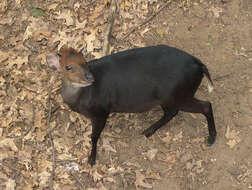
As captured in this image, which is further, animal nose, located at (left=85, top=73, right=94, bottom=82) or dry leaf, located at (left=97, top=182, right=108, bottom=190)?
dry leaf, located at (left=97, top=182, right=108, bottom=190)

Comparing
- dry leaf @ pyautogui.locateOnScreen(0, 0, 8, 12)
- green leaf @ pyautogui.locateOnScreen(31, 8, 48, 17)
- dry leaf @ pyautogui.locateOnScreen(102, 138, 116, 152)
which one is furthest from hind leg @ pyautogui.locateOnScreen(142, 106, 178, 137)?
dry leaf @ pyautogui.locateOnScreen(0, 0, 8, 12)

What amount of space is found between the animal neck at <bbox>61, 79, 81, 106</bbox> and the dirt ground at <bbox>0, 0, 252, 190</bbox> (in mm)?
1278

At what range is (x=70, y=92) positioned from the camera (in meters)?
4.52

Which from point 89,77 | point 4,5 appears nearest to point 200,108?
point 89,77

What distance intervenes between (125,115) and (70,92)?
1654mm

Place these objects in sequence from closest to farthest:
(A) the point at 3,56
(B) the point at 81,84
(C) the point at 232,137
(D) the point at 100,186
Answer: (B) the point at 81,84, (D) the point at 100,186, (C) the point at 232,137, (A) the point at 3,56

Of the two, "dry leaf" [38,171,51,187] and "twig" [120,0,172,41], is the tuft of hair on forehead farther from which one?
"twig" [120,0,172,41]

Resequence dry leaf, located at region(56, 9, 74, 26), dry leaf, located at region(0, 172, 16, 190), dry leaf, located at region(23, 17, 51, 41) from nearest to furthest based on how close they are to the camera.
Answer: dry leaf, located at region(0, 172, 16, 190), dry leaf, located at region(23, 17, 51, 41), dry leaf, located at region(56, 9, 74, 26)

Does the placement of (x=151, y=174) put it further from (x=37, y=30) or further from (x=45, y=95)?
(x=37, y=30)

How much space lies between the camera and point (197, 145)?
5652 millimetres

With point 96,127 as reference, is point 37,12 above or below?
above

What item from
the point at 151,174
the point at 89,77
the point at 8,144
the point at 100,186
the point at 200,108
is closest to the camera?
the point at 89,77

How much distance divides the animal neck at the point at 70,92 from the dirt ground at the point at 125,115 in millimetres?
1278

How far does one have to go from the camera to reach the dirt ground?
5332 mm
